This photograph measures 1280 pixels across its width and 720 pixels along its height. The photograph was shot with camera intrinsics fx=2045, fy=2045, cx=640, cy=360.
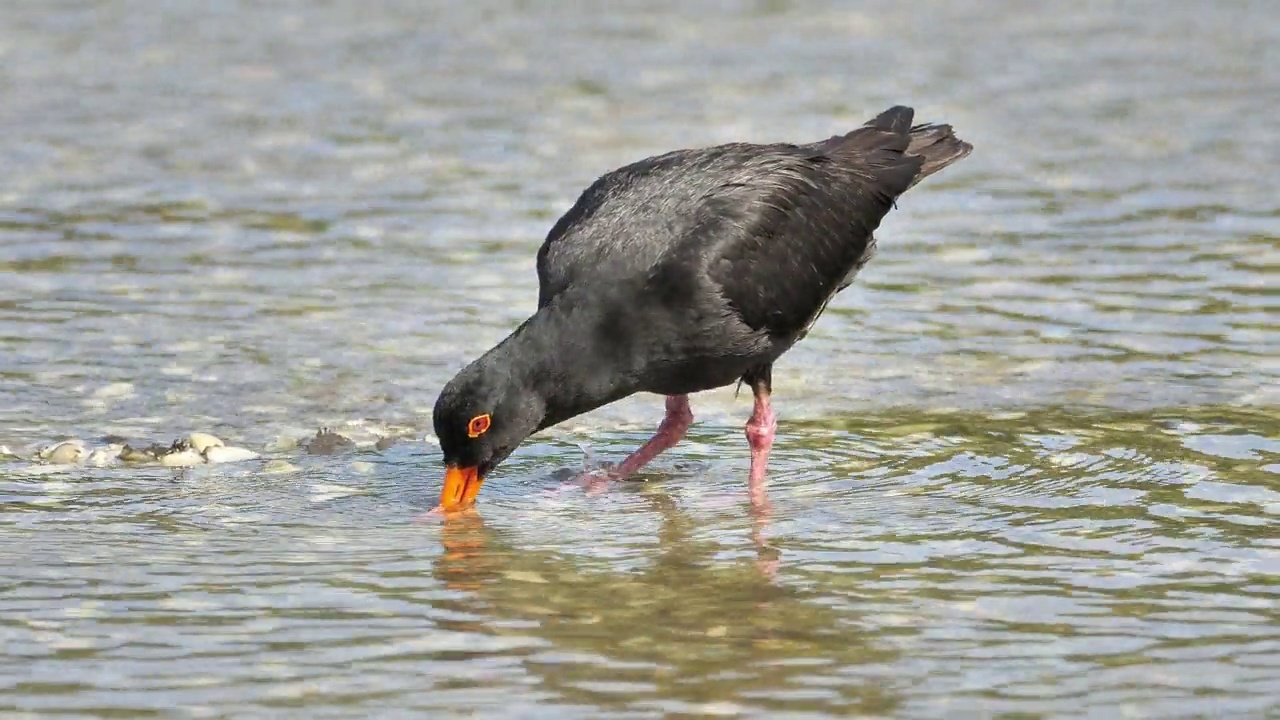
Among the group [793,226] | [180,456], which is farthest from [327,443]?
[793,226]

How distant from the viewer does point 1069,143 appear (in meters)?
13.3

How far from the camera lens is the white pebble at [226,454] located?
766cm

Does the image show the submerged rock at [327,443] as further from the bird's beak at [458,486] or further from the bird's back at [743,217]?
the bird's back at [743,217]

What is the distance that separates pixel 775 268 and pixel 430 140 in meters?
6.19

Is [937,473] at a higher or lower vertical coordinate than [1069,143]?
→ lower

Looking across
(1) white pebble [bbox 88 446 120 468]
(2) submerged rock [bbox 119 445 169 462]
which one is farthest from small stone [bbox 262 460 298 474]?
(1) white pebble [bbox 88 446 120 468]

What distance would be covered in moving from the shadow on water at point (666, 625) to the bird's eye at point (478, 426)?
32cm

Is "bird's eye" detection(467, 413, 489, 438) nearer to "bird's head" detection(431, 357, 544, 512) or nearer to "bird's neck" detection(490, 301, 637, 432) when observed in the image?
"bird's head" detection(431, 357, 544, 512)

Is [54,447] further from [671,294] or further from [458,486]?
[671,294]

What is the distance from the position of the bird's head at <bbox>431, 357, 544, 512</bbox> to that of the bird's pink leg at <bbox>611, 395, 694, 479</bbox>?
0.87 meters

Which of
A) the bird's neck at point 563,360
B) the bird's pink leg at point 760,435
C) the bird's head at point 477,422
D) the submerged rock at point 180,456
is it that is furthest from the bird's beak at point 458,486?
the submerged rock at point 180,456

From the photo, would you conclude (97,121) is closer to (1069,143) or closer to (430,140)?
(430,140)

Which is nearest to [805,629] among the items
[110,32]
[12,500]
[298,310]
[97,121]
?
[12,500]

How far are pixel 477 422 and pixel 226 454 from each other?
1.36m
